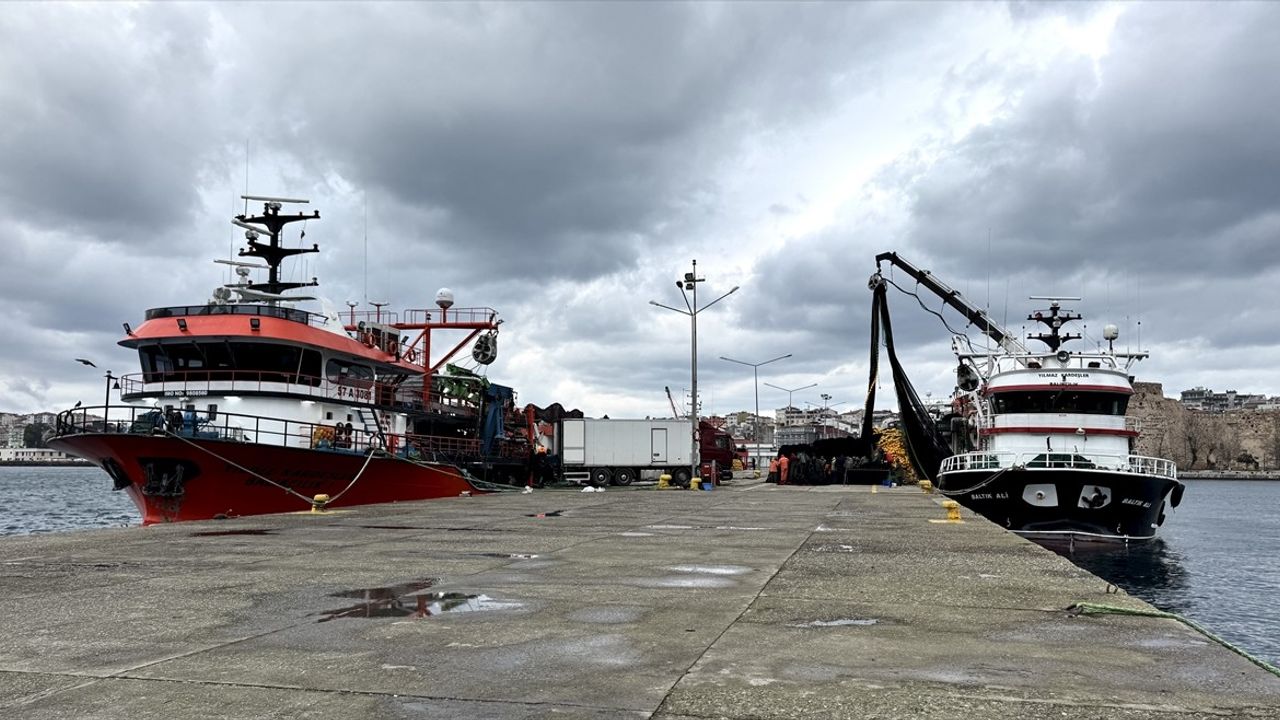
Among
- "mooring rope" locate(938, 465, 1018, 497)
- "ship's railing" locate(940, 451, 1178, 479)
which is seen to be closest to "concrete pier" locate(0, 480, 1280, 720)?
"mooring rope" locate(938, 465, 1018, 497)

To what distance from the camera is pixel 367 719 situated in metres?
4.46

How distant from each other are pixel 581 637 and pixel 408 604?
7.20ft

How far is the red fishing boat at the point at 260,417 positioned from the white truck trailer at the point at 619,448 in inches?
458

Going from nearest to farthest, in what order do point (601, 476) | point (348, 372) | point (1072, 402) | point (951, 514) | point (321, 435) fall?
point (951, 514), point (321, 435), point (348, 372), point (1072, 402), point (601, 476)

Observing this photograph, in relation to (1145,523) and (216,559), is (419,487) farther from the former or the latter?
(1145,523)

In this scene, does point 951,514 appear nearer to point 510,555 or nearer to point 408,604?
point 510,555

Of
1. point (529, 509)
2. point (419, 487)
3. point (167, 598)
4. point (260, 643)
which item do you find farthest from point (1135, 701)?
point (419, 487)

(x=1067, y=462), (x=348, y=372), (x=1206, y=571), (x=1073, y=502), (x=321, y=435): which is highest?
(x=348, y=372)

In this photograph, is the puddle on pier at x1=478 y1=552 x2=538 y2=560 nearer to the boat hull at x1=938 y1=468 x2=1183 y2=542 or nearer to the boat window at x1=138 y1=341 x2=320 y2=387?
the boat window at x1=138 y1=341 x2=320 y2=387

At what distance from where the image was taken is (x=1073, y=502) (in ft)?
89.8

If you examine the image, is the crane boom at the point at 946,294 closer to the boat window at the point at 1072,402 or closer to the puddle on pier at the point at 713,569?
the boat window at the point at 1072,402

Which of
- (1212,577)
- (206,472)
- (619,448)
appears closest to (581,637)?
(206,472)

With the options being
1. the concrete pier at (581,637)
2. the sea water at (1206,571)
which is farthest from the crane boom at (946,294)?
the concrete pier at (581,637)

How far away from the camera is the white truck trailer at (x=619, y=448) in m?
45.6
